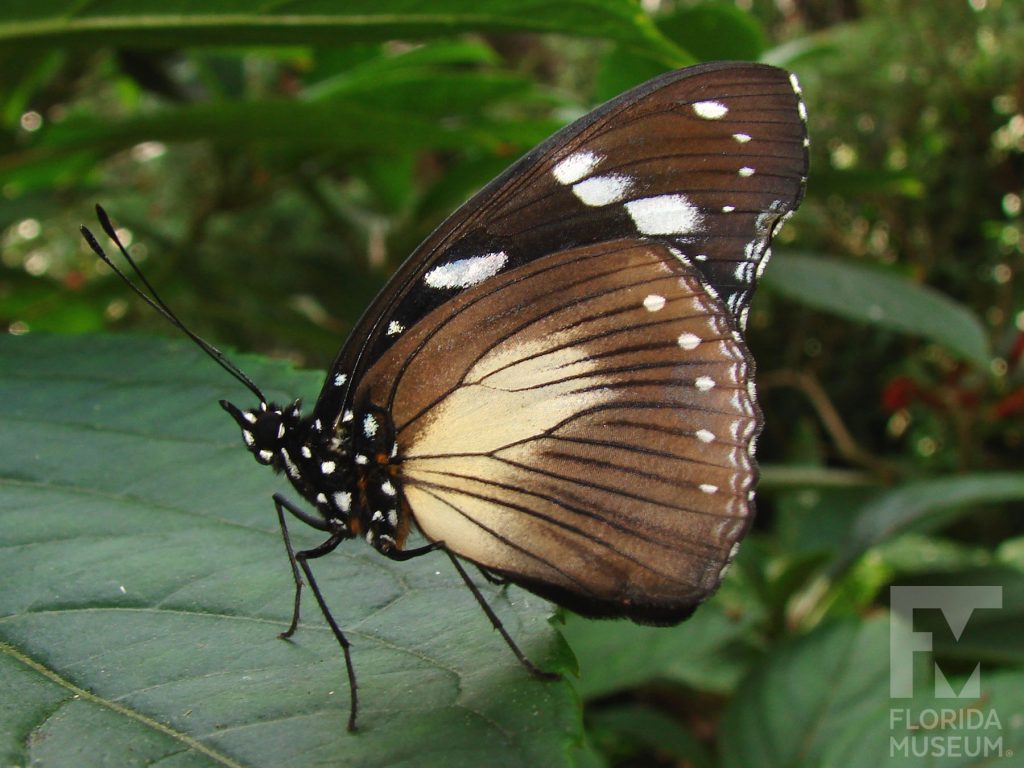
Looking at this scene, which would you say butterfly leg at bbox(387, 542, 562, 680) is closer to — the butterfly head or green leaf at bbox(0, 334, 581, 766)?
green leaf at bbox(0, 334, 581, 766)

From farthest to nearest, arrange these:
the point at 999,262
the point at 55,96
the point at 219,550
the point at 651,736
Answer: the point at 999,262 < the point at 55,96 < the point at 651,736 < the point at 219,550

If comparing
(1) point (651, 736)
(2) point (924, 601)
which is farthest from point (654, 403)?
(2) point (924, 601)

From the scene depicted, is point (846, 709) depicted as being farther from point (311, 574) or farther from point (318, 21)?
point (318, 21)

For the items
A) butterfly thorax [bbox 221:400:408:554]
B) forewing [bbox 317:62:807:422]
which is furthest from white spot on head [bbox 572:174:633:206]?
butterfly thorax [bbox 221:400:408:554]

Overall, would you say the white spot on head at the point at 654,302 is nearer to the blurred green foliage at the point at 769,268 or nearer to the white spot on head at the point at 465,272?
the white spot on head at the point at 465,272

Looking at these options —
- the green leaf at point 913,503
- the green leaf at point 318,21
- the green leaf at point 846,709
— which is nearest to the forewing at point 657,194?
the green leaf at point 318,21

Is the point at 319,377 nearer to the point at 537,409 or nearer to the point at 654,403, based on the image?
the point at 537,409
